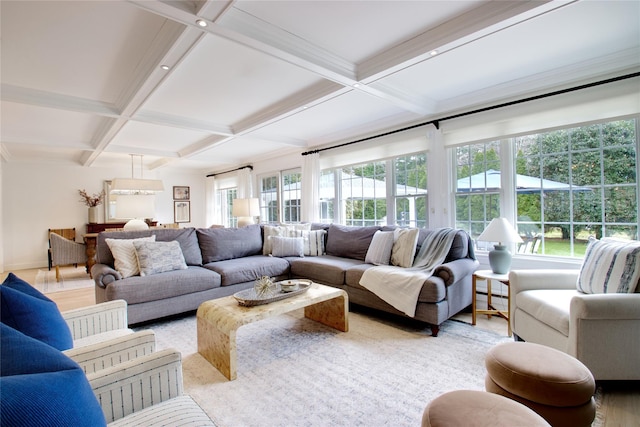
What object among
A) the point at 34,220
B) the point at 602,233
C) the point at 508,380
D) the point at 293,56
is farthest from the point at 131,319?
the point at 34,220

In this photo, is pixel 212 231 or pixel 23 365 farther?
pixel 212 231

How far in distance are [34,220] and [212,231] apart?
5.53 m

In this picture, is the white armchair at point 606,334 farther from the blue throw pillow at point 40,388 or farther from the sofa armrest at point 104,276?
the sofa armrest at point 104,276

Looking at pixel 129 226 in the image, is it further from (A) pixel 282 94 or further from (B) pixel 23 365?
(B) pixel 23 365

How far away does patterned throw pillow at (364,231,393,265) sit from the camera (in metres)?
3.47

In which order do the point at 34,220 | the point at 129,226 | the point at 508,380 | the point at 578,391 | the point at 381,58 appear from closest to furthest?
the point at 578,391, the point at 508,380, the point at 381,58, the point at 129,226, the point at 34,220

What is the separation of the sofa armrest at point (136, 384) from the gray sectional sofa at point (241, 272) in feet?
6.31

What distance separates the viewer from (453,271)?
9.12 feet

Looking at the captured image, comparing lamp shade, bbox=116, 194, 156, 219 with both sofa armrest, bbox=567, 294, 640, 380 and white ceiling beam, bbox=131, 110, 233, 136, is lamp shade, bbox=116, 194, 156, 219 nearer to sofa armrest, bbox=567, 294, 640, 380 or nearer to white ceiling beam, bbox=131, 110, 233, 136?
white ceiling beam, bbox=131, 110, 233, 136

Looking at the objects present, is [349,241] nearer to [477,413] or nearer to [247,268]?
[247,268]

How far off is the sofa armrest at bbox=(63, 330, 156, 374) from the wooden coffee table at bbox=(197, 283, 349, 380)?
24.8 inches

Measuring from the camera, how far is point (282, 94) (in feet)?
11.3

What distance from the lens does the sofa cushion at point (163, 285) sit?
9.16 ft

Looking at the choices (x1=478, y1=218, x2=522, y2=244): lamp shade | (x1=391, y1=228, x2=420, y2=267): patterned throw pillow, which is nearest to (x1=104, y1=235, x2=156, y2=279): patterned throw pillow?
(x1=391, y1=228, x2=420, y2=267): patterned throw pillow
